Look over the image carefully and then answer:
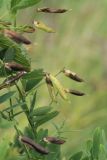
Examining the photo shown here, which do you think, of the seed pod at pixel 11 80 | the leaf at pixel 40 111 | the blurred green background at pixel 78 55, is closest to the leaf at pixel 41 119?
the leaf at pixel 40 111

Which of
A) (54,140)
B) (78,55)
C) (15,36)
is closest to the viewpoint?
(15,36)

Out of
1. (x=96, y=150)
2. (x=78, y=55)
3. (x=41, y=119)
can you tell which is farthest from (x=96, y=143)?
(x=78, y=55)

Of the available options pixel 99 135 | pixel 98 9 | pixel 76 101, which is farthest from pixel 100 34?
pixel 99 135

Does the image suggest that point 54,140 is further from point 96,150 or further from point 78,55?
point 78,55

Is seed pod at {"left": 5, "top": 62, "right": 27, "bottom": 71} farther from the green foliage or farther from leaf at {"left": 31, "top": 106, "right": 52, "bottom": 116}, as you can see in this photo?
the green foliage

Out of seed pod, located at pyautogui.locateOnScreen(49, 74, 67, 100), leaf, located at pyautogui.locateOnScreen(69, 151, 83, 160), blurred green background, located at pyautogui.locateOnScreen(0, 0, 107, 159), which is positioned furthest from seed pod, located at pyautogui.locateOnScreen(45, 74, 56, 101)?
blurred green background, located at pyautogui.locateOnScreen(0, 0, 107, 159)

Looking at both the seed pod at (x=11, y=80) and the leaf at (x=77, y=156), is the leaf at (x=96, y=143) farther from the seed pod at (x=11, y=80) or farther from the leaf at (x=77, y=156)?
the seed pod at (x=11, y=80)

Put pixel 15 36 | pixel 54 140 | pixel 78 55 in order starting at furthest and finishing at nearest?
pixel 78 55 < pixel 54 140 < pixel 15 36

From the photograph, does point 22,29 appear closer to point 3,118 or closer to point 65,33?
point 3,118

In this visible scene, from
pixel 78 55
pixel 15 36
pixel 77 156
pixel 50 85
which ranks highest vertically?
pixel 15 36
